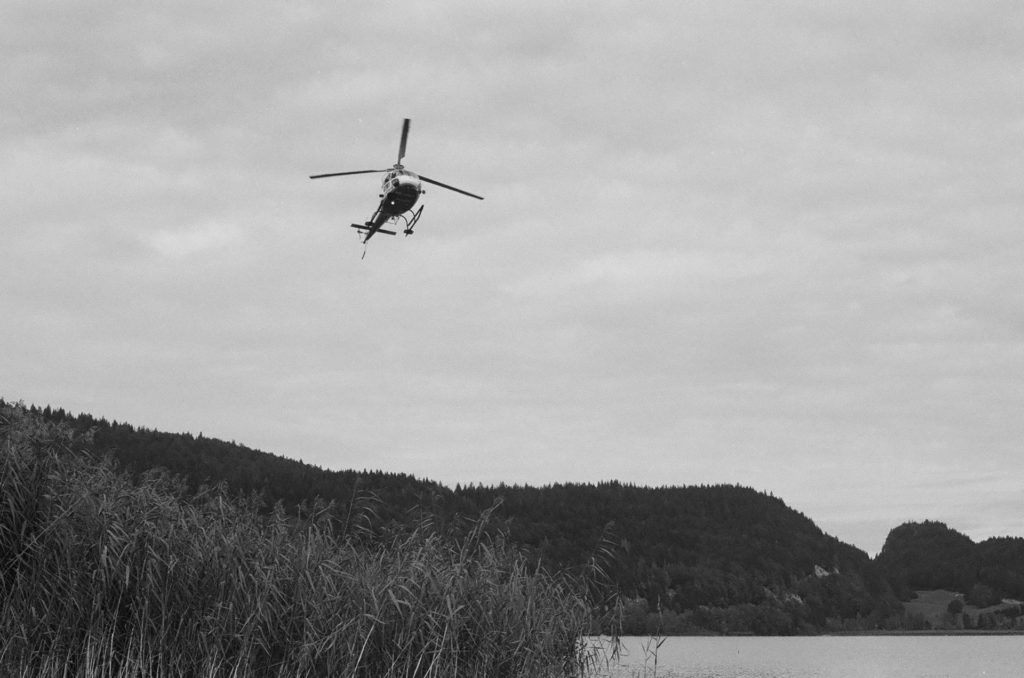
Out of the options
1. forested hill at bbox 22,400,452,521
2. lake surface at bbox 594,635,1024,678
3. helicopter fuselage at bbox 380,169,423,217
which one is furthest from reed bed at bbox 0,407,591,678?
forested hill at bbox 22,400,452,521

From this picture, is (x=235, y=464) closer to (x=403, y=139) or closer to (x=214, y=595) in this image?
(x=403, y=139)

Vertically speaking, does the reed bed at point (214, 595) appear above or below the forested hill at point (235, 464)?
below

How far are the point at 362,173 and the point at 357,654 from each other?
27817mm

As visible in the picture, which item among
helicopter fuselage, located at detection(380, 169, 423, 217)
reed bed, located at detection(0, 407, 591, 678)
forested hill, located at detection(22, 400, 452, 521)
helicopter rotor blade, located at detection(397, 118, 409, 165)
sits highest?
helicopter rotor blade, located at detection(397, 118, 409, 165)

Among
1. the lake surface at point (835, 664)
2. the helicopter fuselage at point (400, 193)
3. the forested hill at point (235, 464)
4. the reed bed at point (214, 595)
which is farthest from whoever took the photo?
the forested hill at point (235, 464)

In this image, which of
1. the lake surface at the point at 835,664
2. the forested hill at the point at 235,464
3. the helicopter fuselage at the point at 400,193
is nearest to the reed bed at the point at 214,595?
the helicopter fuselage at the point at 400,193

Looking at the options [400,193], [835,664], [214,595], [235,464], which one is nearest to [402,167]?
[400,193]

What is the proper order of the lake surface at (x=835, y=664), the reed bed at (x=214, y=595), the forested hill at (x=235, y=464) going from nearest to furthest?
the reed bed at (x=214, y=595), the lake surface at (x=835, y=664), the forested hill at (x=235, y=464)

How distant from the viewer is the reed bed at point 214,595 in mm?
14406

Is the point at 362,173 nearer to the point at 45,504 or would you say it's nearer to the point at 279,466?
the point at 45,504

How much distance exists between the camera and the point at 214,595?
49.0 ft

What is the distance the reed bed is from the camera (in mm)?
14406

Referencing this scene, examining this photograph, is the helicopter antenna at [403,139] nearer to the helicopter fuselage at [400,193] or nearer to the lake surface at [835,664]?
the helicopter fuselage at [400,193]

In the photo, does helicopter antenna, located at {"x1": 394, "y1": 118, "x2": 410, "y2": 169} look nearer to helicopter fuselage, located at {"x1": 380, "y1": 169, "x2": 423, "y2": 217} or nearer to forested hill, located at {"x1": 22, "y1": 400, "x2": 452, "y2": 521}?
helicopter fuselage, located at {"x1": 380, "y1": 169, "x2": 423, "y2": 217}
